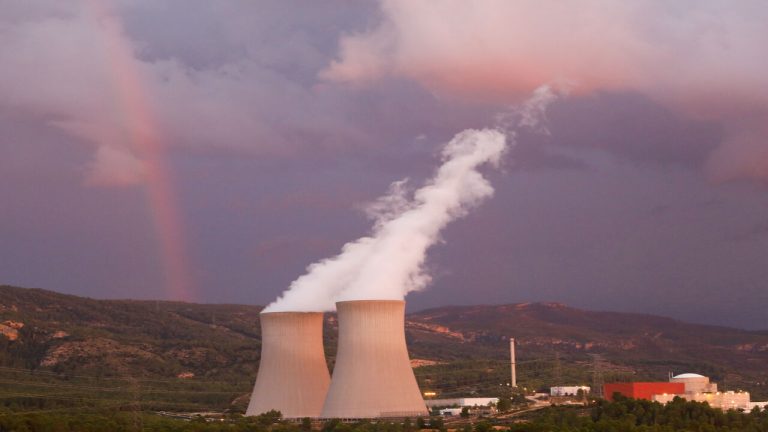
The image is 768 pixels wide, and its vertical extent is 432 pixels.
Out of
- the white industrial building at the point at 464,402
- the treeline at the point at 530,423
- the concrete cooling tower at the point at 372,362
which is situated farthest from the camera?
the white industrial building at the point at 464,402

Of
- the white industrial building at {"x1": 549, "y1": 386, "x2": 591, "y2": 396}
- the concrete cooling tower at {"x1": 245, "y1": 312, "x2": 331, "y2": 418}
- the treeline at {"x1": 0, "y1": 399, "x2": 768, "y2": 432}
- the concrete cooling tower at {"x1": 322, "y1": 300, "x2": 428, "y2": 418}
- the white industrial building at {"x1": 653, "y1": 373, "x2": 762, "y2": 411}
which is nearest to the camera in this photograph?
the concrete cooling tower at {"x1": 322, "y1": 300, "x2": 428, "y2": 418}

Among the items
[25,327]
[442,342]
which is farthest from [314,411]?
[442,342]

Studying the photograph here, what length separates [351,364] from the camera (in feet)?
167

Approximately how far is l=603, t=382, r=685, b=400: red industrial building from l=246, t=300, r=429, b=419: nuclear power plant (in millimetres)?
24638

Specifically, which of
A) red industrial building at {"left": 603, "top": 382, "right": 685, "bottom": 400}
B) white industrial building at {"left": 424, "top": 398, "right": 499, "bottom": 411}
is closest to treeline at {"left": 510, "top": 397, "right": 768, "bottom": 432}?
red industrial building at {"left": 603, "top": 382, "right": 685, "bottom": 400}

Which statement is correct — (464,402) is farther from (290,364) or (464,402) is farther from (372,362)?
(372,362)

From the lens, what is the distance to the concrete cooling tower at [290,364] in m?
54.6

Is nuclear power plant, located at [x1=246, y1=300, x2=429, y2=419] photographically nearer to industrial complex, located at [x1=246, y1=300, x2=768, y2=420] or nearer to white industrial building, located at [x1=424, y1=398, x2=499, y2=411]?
industrial complex, located at [x1=246, y1=300, x2=768, y2=420]

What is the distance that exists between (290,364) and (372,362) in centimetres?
592

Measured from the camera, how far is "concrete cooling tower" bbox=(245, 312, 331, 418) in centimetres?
5456

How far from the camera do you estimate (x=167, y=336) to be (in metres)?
135

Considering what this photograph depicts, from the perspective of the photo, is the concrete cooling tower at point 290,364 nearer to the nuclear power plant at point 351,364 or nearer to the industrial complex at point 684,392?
the nuclear power plant at point 351,364

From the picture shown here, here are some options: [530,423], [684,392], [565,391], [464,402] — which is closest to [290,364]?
[530,423]

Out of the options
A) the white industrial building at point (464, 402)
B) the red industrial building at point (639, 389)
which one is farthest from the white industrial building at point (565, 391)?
the white industrial building at point (464, 402)
